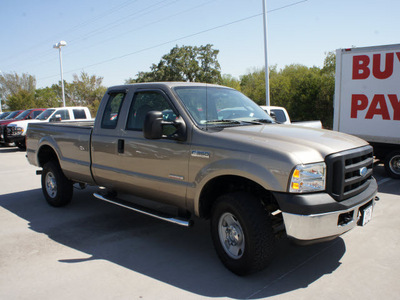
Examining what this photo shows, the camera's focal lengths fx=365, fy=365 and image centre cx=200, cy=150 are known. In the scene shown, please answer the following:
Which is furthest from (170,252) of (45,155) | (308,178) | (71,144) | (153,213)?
(45,155)

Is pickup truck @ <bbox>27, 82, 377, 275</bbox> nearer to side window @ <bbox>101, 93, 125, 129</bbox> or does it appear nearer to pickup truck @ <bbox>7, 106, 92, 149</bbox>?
side window @ <bbox>101, 93, 125, 129</bbox>

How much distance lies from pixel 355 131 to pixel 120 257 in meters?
7.10

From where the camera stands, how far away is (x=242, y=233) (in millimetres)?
3758

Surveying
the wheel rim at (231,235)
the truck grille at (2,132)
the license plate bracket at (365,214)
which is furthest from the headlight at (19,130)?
the license plate bracket at (365,214)

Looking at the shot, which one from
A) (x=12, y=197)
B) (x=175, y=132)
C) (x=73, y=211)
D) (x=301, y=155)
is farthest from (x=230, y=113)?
(x=12, y=197)

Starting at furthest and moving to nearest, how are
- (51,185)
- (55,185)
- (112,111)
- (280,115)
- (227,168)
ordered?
(280,115) → (51,185) → (55,185) → (112,111) → (227,168)

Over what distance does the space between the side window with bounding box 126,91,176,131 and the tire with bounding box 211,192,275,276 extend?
139 cm

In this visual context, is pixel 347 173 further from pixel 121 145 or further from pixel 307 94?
pixel 307 94

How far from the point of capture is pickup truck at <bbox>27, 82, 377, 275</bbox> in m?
3.41

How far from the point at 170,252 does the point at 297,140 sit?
6.85ft

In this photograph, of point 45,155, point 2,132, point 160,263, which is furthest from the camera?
point 2,132

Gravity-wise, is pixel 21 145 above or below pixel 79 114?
below

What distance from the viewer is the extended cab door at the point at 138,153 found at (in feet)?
14.2

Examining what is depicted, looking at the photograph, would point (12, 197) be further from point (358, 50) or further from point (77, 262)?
point (358, 50)
